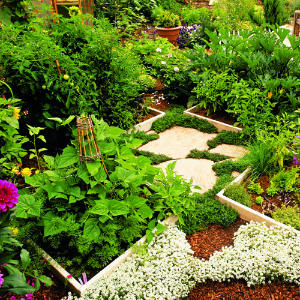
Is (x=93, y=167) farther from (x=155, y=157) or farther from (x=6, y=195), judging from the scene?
(x=155, y=157)

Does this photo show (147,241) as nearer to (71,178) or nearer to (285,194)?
(71,178)

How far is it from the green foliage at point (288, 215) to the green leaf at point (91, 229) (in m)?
1.71

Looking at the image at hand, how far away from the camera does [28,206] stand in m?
2.61

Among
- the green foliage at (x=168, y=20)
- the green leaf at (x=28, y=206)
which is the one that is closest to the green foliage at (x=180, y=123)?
the green leaf at (x=28, y=206)

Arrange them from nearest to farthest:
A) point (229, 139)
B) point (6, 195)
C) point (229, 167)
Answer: point (6, 195) → point (229, 167) → point (229, 139)

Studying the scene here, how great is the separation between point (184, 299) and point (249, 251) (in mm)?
673

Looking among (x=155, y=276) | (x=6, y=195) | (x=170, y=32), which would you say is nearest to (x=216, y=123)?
(x=155, y=276)

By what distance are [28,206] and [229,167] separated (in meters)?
2.40

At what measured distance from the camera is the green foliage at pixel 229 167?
393 centimetres

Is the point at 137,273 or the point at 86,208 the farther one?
the point at 86,208

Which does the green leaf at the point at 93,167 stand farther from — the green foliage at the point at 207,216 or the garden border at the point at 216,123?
the garden border at the point at 216,123

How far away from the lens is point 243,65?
208 inches

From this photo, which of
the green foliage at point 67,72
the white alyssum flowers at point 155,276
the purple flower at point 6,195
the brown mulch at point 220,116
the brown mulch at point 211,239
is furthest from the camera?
the brown mulch at point 220,116

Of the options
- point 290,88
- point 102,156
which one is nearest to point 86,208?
point 102,156
